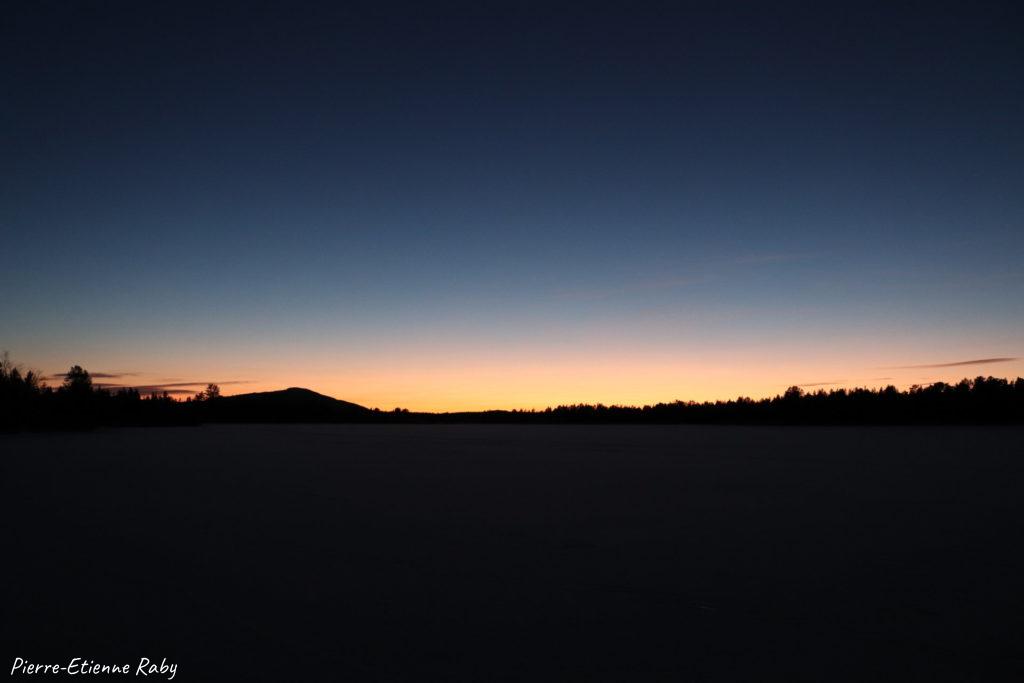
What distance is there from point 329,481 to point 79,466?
44.6ft

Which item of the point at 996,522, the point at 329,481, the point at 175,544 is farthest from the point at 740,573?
the point at 329,481

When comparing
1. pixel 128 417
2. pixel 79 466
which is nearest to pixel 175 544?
pixel 79 466

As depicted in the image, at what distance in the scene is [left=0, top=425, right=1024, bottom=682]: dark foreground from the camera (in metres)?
5.50

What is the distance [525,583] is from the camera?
7.87 metres

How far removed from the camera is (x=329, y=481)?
63.2ft

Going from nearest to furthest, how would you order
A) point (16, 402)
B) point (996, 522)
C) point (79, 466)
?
point (996, 522)
point (79, 466)
point (16, 402)

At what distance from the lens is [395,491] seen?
16766mm

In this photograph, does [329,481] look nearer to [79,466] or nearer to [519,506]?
[519,506]

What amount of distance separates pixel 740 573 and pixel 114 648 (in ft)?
24.0

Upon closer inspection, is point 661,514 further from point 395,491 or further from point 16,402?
point 16,402

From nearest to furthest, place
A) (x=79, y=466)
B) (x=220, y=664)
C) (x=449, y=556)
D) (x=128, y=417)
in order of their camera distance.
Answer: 1. (x=220, y=664)
2. (x=449, y=556)
3. (x=79, y=466)
4. (x=128, y=417)

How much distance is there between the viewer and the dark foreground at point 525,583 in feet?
18.1

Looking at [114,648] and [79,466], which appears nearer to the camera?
[114,648]


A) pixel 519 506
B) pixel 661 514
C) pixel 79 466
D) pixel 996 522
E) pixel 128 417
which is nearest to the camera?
pixel 996 522
